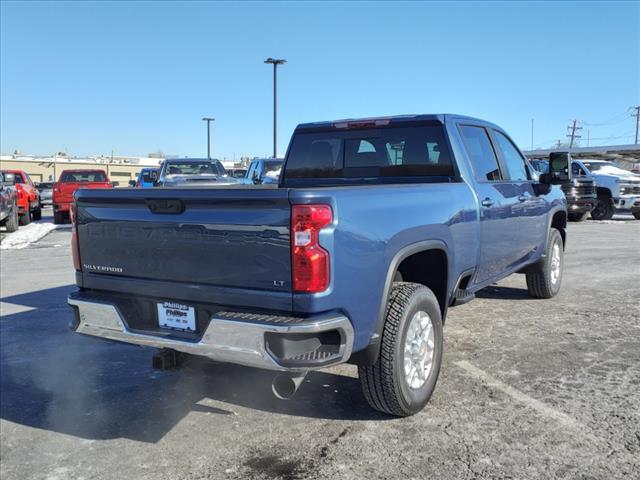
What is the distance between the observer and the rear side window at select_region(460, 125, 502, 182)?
4828 millimetres

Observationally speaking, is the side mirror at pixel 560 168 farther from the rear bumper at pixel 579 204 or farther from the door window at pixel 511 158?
the rear bumper at pixel 579 204

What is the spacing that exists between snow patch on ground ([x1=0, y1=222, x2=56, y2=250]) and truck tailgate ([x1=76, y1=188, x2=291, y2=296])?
1001 cm

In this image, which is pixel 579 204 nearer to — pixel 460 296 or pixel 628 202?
pixel 628 202

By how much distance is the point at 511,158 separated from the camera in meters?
→ 5.76

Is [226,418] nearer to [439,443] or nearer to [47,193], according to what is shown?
[439,443]

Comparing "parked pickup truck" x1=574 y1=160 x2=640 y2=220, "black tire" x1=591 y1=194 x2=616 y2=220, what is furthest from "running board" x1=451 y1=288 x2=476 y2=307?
"black tire" x1=591 y1=194 x2=616 y2=220

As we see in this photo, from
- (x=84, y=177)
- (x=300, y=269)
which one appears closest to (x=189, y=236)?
(x=300, y=269)

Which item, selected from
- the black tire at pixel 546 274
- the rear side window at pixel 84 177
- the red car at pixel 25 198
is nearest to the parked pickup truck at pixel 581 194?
the black tire at pixel 546 274

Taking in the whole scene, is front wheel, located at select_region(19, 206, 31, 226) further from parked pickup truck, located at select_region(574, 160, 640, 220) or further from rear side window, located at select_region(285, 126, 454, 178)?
parked pickup truck, located at select_region(574, 160, 640, 220)

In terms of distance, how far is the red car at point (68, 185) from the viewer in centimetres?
1691

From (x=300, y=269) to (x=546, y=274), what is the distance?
4.65 m

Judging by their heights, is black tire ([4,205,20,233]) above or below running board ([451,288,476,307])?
below

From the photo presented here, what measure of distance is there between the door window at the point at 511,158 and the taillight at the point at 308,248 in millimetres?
3256

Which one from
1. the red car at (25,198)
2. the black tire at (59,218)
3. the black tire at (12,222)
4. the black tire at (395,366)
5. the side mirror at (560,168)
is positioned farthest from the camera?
the black tire at (59,218)
